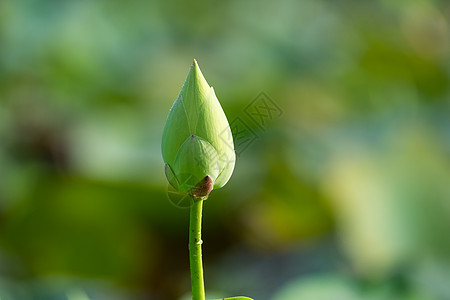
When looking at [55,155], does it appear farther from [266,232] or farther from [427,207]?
[427,207]

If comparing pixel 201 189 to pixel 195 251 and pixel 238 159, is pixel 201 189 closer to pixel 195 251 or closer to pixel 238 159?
pixel 195 251

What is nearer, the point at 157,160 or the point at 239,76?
the point at 157,160

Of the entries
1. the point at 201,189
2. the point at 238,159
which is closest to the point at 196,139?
the point at 201,189

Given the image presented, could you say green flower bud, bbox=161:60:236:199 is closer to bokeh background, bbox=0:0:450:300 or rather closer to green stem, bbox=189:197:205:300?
green stem, bbox=189:197:205:300

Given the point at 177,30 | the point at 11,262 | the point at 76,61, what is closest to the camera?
the point at 11,262

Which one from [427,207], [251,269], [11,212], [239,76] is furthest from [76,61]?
[427,207]
